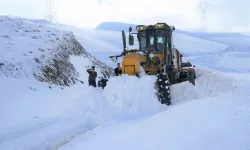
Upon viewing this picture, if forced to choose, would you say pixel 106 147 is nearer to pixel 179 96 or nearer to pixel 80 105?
pixel 80 105

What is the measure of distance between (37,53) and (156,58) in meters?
7.06

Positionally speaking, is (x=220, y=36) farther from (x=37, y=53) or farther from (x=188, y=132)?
(x=188, y=132)

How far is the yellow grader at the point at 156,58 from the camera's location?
969cm

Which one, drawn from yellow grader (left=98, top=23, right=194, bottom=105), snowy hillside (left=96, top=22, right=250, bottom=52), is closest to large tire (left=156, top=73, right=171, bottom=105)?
yellow grader (left=98, top=23, right=194, bottom=105)

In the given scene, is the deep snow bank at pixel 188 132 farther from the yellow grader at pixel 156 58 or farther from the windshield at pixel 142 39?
the windshield at pixel 142 39

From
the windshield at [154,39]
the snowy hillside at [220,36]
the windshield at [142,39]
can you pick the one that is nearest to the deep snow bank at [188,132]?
the windshield at [154,39]

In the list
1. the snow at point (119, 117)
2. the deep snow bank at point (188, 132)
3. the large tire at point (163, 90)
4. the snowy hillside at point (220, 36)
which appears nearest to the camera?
the deep snow bank at point (188, 132)

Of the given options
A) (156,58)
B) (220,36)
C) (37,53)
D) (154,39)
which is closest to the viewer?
(156,58)

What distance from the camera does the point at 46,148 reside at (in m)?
6.46

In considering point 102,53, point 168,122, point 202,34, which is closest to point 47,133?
point 168,122

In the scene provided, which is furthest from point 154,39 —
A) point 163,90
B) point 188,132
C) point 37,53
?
point 188,132

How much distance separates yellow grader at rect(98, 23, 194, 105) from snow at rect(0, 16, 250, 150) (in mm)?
374

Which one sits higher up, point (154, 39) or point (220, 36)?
point (154, 39)

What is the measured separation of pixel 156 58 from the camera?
11180mm
